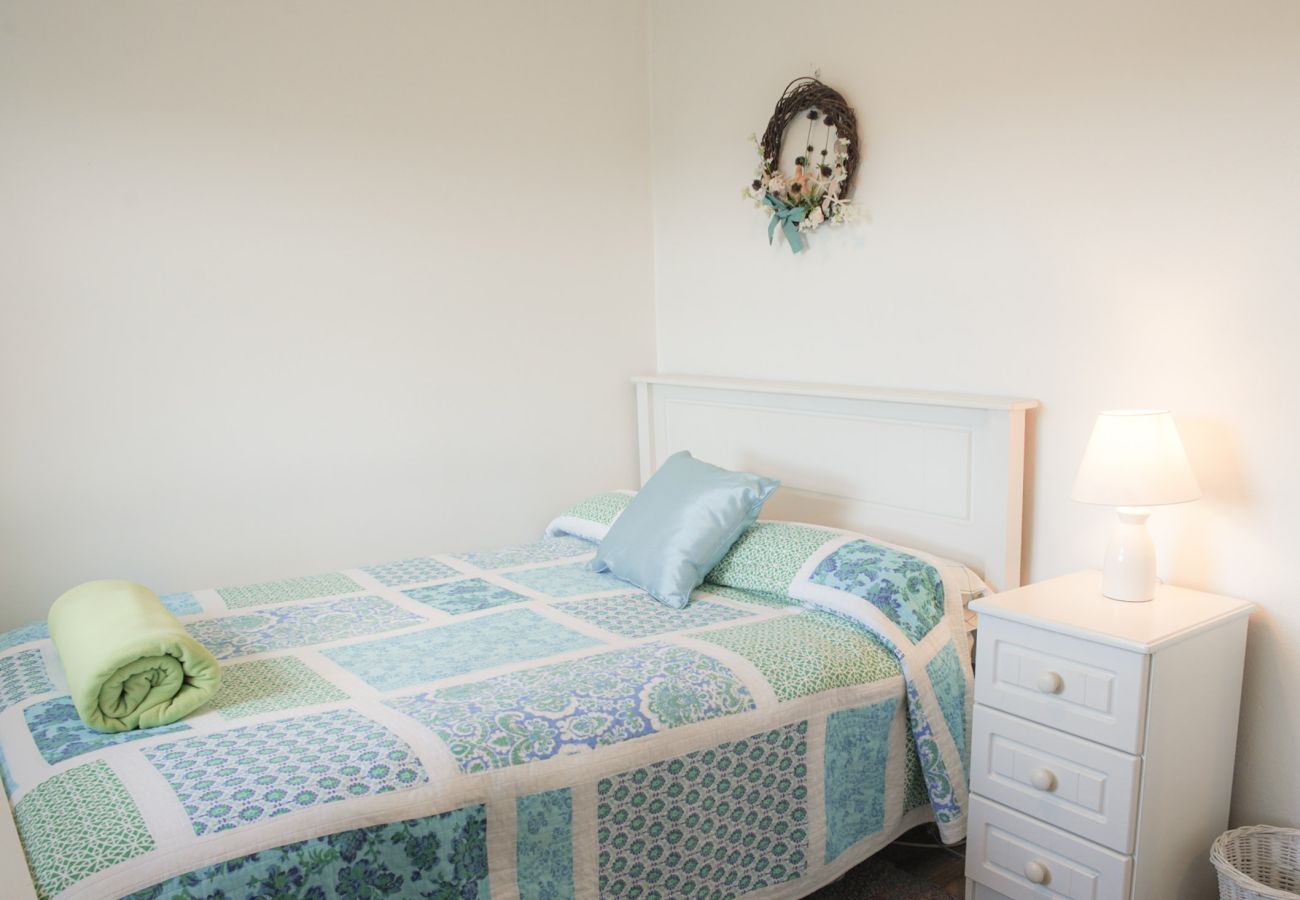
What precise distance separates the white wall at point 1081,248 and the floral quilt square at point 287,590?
4.49ft

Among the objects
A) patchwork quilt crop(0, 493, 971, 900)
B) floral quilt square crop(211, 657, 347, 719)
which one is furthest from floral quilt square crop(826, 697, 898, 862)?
floral quilt square crop(211, 657, 347, 719)

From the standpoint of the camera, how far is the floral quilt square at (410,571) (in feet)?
8.76

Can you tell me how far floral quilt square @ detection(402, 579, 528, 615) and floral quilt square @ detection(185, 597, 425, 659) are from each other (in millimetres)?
84

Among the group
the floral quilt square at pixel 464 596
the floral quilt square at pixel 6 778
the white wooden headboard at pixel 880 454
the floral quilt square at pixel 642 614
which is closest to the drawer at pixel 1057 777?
the white wooden headboard at pixel 880 454

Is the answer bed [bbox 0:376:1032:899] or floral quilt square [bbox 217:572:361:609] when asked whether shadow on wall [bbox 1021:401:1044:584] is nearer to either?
bed [bbox 0:376:1032:899]

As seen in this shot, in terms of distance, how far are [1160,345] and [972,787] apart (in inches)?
38.8

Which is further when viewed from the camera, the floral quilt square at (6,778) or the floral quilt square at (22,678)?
the floral quilt square at (22,678)

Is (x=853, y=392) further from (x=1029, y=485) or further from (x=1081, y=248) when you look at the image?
(x=1081, y=248)

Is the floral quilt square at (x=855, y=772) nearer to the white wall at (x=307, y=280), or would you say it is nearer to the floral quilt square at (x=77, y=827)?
the floral quilt square at (x=77, y=827)

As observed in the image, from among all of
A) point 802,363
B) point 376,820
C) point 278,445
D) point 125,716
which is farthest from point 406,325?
point 376,820

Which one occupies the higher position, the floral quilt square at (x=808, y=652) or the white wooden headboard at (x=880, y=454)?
the white wooden headboard at (x=880, y=454)

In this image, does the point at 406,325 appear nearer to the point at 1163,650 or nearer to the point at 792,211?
the point at 792,211

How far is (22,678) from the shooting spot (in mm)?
2000

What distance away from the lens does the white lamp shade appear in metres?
1.92
